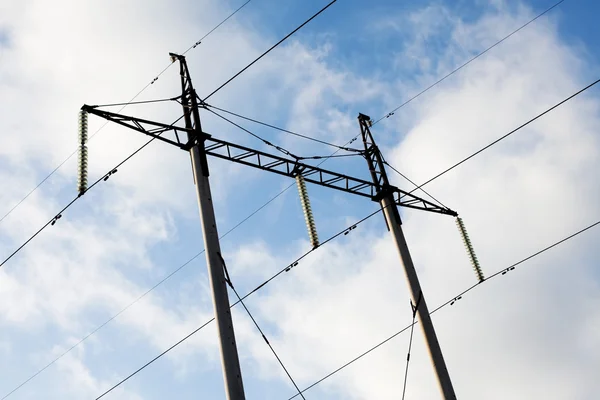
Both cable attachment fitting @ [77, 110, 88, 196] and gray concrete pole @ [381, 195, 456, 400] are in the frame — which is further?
gray concrete pole @ [381, 195, 456, 400]

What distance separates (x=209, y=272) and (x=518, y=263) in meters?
7.91

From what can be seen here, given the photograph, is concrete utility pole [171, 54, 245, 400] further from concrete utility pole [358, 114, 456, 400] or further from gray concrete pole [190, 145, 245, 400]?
concrete utility pole [358, 114, 456, 400]

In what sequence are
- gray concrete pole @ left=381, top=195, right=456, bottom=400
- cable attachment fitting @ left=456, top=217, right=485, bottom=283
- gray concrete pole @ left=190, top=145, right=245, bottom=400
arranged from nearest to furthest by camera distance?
1. gray concrete pole @ left=190, top=145, right=245, bottom=400
2. gray concrete pole @ left=381, top=195, right=456, bottom=400
3. cable attachment fitting @ left=456, top=217, right=485, bottom=283

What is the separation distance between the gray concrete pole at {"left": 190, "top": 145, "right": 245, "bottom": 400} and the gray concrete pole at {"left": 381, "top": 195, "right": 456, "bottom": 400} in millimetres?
5482

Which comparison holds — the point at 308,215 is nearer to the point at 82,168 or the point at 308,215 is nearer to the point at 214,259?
the point at 214,259

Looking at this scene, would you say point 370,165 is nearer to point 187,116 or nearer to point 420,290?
point 420,290

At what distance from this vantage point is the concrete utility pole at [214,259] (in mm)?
14039

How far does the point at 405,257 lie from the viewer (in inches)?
765

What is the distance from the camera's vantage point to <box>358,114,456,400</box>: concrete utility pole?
57.4 ft

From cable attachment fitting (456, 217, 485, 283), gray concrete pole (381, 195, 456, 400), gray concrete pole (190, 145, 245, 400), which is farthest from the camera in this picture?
cable attachment fitting (456, 217, 485, 283)

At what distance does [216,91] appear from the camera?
750 inches

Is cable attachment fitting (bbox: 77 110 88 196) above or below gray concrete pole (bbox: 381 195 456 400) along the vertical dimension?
above

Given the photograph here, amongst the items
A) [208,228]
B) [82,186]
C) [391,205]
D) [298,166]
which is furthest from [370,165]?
[82,186]

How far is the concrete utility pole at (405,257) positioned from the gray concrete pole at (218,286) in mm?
5496
